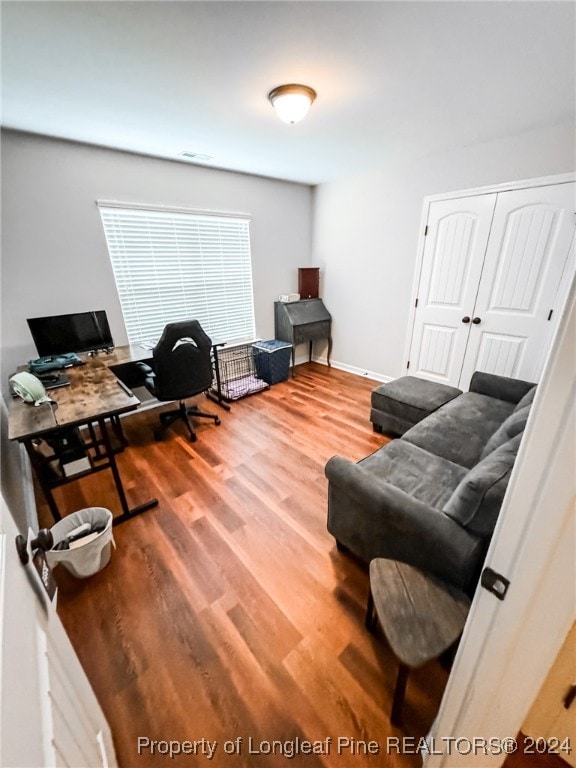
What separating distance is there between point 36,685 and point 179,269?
11.4 ft

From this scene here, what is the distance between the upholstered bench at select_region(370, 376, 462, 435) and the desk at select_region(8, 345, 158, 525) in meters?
1.99

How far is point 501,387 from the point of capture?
2.59 m

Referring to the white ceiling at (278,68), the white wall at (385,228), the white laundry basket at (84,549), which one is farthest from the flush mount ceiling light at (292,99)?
the white laundry basket at (84,549)

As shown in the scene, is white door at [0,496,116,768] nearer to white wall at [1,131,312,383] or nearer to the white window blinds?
white wall at [1,131,312,383]

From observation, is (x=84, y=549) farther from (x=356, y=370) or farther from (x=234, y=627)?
(x=356, y=370)

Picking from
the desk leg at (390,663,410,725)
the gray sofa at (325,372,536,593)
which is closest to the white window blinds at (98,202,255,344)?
the gray sofa at (325,372,536,593)

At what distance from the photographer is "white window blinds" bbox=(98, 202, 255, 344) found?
298 centimetres

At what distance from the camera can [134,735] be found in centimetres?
108

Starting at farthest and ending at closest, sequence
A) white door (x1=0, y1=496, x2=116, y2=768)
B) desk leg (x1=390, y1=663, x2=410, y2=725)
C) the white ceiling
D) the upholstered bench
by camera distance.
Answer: the upholstered bench < the white ceiling < desk leg (x1=390, y1=663, x2=410, y2=725) < white door (x1=0, y1=496, x2=116, y2=768)

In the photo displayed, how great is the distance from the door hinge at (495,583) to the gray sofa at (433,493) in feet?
1.84

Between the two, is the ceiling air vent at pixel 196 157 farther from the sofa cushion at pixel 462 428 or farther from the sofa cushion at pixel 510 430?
the sofa cushion at pixel 510 430

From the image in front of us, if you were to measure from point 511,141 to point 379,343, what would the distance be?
87.4 inches

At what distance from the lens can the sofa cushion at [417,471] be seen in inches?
63.8

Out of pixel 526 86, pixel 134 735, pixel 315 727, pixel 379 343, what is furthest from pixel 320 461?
pixel 526 86
